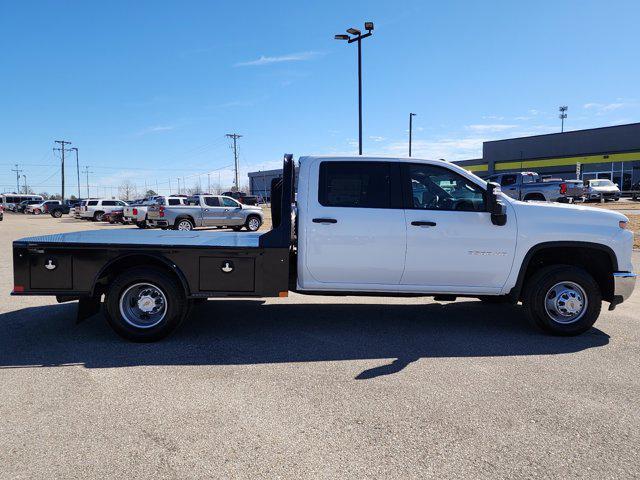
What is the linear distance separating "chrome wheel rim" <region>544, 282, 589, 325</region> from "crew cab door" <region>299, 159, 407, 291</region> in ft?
5.95

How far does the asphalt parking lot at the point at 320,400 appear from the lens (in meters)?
3.03

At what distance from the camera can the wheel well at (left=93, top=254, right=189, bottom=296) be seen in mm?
5344

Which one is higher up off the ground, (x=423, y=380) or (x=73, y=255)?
(x=73, y=255)

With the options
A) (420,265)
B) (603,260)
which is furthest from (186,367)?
(603,260)

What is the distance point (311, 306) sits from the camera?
7.25 meters

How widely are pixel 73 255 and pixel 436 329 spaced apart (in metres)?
4.23

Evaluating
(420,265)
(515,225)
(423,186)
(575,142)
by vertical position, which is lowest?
(420,265)

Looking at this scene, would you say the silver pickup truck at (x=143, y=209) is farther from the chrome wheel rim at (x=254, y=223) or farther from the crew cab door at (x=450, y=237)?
the crew cab door at (x=450, y=237)

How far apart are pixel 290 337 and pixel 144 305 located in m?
1.64

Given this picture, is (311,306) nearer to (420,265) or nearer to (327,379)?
(420,265)

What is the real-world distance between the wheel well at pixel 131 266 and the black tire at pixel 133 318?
86 millimetres

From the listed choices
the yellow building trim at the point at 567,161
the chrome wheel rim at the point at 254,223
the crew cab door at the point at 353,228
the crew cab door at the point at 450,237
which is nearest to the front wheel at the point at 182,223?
the chrome wheel rim at the point at 254,223

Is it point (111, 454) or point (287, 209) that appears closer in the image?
point (111, 454)

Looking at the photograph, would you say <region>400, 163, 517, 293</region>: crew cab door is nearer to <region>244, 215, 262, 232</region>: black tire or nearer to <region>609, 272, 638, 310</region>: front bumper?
<region>609, 272, 638, 310</region>: front bumper
